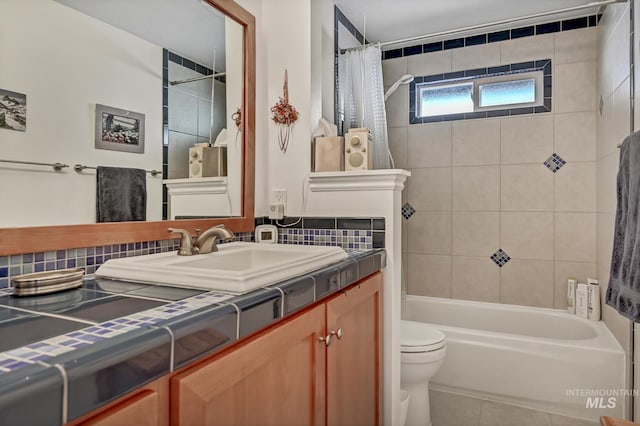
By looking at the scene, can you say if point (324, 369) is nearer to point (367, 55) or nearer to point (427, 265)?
point (367, 55)

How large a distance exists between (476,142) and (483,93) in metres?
0.39

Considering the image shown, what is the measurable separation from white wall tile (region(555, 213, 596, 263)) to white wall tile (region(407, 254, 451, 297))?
0.79 metres

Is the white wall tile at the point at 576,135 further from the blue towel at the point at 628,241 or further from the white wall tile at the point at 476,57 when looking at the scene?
the blue towel at the point at 628,241

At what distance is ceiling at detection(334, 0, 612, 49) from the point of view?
2609mm

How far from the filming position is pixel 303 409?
106cm

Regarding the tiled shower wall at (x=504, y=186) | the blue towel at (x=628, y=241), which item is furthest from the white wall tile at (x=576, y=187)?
the blue towel at (x=628, y=241)

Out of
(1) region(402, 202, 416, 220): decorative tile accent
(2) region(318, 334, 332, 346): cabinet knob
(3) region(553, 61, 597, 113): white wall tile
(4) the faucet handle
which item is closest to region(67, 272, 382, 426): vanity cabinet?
(2) region(318, 334, 332, 346): cabinet knob

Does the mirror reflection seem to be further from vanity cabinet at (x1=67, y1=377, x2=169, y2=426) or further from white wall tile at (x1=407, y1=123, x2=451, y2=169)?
white wall tile at (x1=407, y1=123, x2=451, y2=169)

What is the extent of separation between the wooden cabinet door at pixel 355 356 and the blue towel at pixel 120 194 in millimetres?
695

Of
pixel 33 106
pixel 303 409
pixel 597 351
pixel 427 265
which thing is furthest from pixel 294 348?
pixel 427 265

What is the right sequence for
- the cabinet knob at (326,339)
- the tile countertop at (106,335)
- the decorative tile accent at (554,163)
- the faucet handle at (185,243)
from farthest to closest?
the decorative tile accent at (554,163), the faucet handle at (185,243), the cabinet knob at (326,339), the tile countertop at (106,335)

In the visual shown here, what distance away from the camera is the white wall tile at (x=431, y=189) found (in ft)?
10.6

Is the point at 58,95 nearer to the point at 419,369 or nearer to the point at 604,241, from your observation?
the point at 419,369

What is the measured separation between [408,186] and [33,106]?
2.73m
